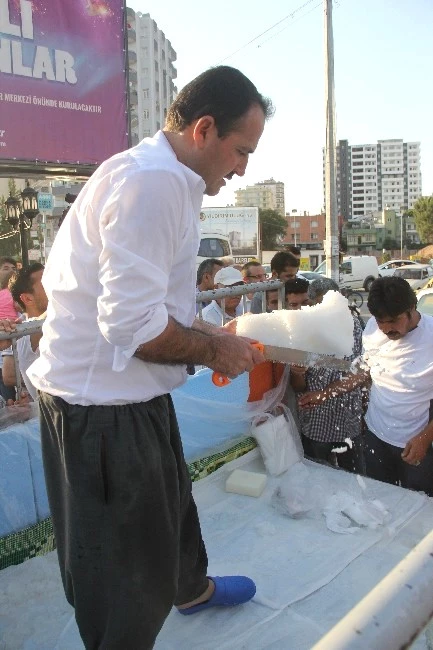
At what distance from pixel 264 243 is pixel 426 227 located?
21.9 m

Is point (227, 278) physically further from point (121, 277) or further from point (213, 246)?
point (213, 246)

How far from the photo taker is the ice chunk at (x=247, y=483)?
283 centimetres

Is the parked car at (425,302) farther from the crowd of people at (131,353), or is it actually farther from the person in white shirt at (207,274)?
the crowd of people at (131,353)

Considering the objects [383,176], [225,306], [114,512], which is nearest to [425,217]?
[225,306]

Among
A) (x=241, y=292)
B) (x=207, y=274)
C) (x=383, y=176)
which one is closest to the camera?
(x=241, y=292)

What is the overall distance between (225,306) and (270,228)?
238 ft

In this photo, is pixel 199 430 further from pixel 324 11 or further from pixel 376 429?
pixel 324 11

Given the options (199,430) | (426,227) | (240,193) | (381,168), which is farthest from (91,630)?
(381,168)

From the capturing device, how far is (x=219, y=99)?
1.45m

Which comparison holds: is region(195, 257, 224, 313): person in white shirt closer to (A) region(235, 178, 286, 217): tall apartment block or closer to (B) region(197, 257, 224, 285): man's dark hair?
(B) region(197, 257, 224, 285): man's dark hair

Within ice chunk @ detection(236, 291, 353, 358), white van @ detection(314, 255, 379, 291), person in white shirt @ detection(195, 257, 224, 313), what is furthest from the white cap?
white van @ detection(314, 255, 379, 291)

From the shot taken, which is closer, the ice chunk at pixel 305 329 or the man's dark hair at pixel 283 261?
the ice chunk at pixel 305 329

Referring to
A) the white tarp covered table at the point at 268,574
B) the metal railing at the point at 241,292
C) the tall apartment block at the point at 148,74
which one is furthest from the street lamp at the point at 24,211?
the tall apartment block at the point at 148,74

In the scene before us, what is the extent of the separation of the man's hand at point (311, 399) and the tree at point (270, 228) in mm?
70431
